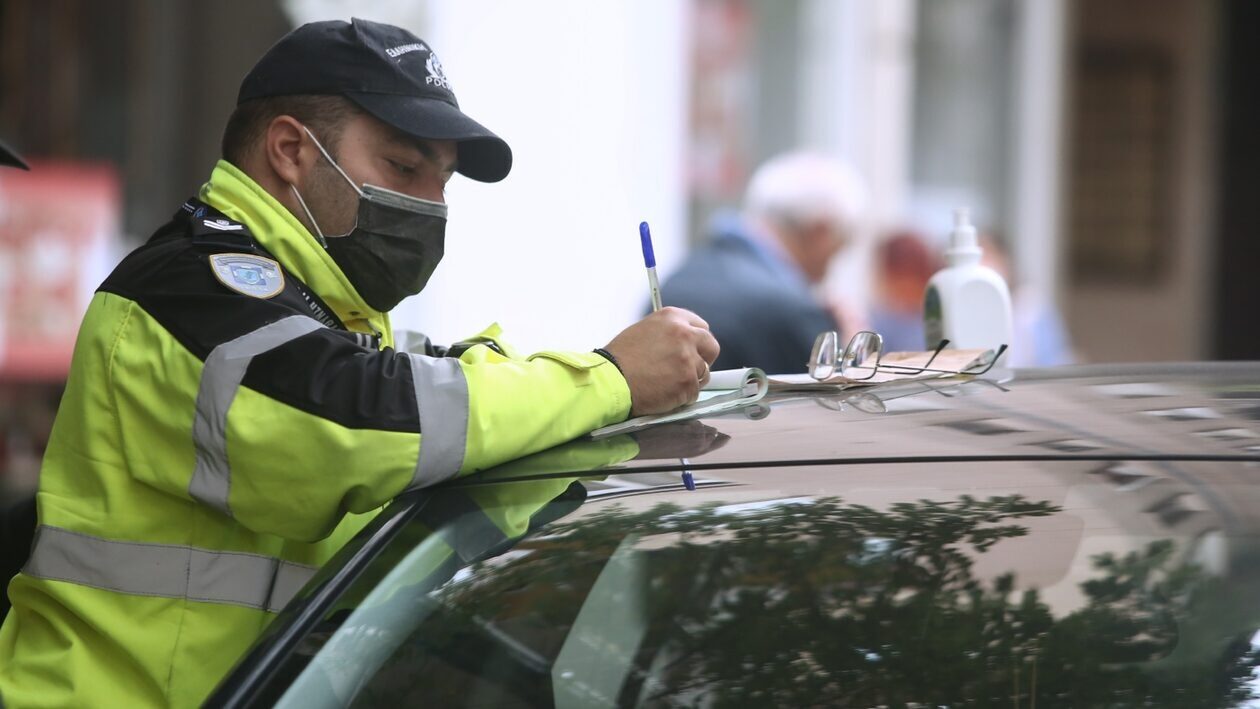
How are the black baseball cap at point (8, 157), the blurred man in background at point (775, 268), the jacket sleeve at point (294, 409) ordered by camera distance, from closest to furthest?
the jacket sleeve at point (294, 409) → the black baseball cap at point (8, 157) → the blurred man in background at point (775, 268)

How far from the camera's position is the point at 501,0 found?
19.6ft

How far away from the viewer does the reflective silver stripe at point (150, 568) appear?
73.4 inches

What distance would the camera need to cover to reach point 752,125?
8.16m

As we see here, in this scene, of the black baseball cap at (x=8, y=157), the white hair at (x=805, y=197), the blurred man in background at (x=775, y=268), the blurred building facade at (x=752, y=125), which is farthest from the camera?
the blurred building facade at (x=752, y=125)

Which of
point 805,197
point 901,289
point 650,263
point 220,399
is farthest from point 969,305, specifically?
point 901,289

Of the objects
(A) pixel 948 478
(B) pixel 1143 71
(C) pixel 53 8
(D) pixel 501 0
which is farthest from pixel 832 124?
(A) pixel 948 478

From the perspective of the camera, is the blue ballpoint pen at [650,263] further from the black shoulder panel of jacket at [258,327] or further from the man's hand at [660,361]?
the black shoulder panel of jacket at [258,327]

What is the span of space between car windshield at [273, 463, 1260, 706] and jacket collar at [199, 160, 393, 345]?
427 mm

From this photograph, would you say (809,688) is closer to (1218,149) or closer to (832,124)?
(832,124)

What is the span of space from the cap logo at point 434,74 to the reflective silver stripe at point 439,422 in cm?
48

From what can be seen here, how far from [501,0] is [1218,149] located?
5.62 metres

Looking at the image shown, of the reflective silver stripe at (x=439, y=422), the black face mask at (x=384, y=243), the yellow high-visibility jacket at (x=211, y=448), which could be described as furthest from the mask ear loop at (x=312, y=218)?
the reflective silver stripe at (x=439, y=422)

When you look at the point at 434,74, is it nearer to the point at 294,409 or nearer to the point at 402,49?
the point at 402,49

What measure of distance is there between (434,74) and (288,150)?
0.22m
